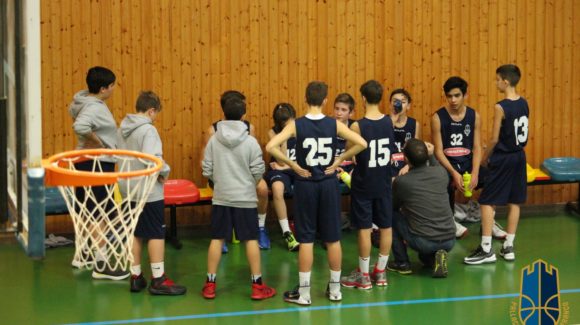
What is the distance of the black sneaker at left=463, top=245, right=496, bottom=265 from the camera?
983 centimetres

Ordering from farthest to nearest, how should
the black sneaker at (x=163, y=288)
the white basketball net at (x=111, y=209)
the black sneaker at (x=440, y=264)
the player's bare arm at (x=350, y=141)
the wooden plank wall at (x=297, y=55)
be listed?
the wooden plank wall at (x=297, y=55) < the black sneaker at (x=440, y=264) < the black sneaker at (x=163, y=288) < the player's bare arm at (x=350, y=141) < the white basketball net at (x=111, y=209)

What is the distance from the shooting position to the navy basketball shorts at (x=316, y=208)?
8430 mm

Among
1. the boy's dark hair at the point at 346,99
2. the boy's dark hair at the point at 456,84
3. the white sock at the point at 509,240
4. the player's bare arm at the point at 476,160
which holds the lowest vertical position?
the white sock at the point at 509,240

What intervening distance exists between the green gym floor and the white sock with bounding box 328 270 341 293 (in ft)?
0.45

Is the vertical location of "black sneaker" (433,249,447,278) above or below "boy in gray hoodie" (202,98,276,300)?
below

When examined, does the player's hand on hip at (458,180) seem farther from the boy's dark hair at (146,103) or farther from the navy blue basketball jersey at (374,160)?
the boy's dark hair at (146,103)

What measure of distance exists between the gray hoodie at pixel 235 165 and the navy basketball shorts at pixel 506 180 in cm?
274

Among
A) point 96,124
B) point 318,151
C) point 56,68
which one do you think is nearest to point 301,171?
point 318,151

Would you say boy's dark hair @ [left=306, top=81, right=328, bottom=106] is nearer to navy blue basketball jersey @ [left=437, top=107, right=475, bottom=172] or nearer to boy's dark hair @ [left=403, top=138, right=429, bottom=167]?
boy's dark hair @ [left=403, top=138, right=429, bottom=167]

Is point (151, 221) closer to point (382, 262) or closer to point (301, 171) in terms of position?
point (301, 171)

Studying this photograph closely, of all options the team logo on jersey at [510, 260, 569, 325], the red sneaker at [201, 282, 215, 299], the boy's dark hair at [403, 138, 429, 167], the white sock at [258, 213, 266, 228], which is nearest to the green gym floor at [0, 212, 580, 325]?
the red sneaker at [201, 282, 215, 299]

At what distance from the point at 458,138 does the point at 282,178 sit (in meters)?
2.15

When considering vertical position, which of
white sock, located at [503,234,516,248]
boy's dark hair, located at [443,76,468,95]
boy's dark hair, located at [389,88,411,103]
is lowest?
white sock, located at [503,234,516,248]

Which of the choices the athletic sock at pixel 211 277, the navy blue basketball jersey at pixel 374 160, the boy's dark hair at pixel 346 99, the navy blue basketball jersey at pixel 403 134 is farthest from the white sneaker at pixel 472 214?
the athletic sock at pixel 211 277
